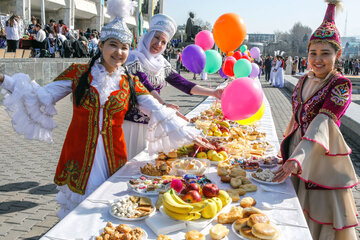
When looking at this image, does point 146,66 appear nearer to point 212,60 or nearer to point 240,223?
point 240,223

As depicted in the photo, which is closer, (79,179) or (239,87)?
(79,179)

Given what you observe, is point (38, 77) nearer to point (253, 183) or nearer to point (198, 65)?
point (198, 65)

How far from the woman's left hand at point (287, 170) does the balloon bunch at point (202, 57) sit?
96.3 inches

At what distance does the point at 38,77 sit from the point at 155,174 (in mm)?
8662

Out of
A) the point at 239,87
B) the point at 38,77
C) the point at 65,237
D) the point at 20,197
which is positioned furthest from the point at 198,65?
the point at 38,77

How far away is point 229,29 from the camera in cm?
392

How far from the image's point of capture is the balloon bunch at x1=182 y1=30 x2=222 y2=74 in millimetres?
4273

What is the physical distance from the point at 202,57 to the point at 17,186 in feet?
9.79

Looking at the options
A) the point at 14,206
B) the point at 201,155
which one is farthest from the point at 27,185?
the point at 201,155

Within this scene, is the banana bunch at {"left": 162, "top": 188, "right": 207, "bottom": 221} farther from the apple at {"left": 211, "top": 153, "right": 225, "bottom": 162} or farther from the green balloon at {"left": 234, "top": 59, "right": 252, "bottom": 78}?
the green balloon at {"left": 234, "top": 59, "right": 252, "bottom": 78}

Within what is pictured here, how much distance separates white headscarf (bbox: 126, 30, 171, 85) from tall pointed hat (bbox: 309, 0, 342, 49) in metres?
1.37

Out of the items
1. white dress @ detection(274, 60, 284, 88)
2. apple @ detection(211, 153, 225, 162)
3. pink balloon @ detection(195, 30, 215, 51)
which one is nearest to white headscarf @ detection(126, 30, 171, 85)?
apple @ detection(211, 153, 225, 162)

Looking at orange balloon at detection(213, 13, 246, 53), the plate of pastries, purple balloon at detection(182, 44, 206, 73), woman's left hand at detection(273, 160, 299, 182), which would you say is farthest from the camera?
purple balloon at detection(182, 44, 206, 73)

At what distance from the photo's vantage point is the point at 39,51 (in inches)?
540
